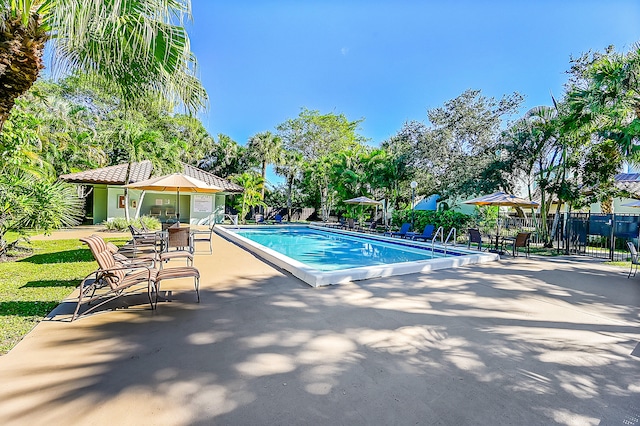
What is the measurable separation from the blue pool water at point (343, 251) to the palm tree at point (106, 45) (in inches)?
232

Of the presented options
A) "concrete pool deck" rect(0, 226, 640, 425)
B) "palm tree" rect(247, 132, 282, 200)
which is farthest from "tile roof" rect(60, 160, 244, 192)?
"concrete pool deck" rect(0, 226, 640, 425)

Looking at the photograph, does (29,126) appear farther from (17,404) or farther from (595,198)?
(595,198)

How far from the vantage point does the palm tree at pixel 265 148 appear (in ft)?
89.0

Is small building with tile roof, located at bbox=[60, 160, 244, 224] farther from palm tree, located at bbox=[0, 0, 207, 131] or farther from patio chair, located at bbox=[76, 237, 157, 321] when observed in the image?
patio chair, located at bbox=[76, 237, 157, 321]

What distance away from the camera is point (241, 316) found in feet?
14.2

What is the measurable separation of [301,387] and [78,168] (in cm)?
2690

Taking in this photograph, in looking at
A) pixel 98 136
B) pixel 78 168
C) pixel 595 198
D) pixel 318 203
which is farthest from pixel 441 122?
pixel 78 168

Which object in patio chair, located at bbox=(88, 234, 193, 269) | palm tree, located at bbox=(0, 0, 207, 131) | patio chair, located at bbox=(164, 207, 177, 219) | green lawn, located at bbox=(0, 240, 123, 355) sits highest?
palm tree, located at bbox=(0, 0, 207, 131)

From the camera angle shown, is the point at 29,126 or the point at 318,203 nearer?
the point at 29,126

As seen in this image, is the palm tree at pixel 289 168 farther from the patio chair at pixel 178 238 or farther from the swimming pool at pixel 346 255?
the patio chair at pixel 178 238

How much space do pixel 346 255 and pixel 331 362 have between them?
8.81 meters

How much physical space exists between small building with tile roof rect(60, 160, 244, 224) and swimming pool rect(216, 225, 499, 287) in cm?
527

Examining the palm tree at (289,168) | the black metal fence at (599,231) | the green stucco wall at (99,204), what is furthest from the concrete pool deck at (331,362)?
the palm tree at (289,168)

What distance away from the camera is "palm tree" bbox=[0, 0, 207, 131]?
3562 mm
